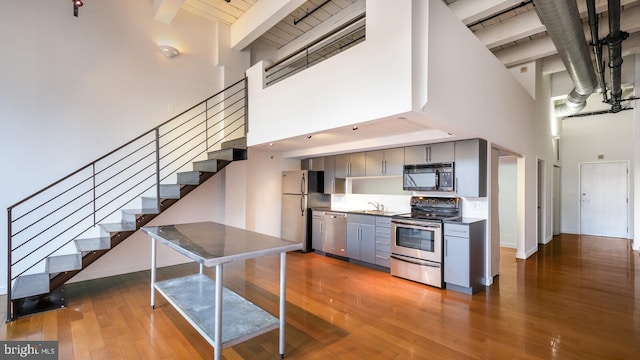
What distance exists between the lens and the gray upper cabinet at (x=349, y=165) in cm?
557

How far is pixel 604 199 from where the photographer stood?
27.6 ft

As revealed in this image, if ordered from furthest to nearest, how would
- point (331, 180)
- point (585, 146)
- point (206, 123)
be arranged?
point (585, 146) < point (331, 180) < point (206, 123)

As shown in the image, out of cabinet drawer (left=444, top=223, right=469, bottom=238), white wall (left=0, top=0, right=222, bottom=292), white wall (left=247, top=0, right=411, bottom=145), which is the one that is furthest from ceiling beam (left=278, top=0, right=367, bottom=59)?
cabinet drawer (left=444, top=223, right=469, bottom=238)

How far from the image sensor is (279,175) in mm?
6562

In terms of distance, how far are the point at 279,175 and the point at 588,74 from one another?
19.0 feet

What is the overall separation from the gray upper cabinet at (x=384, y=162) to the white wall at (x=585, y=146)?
23.9 ft

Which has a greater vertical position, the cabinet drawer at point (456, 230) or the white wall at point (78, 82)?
the white wall at point (78, 82)

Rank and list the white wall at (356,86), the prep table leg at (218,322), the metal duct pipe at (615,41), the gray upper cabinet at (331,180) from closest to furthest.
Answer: the prep table leg at (218,322) → the white wall at (356,86) → the metal duct pipe at (615,41) → the gray upper cabinet at (331,180)

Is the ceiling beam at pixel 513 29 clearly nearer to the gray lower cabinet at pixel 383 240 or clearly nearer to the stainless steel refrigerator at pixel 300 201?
the gray lower cabinet at pixel 383 240

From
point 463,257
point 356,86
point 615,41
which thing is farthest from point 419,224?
point 615,41

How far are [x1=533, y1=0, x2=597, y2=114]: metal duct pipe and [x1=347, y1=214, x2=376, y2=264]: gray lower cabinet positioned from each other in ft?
11.0

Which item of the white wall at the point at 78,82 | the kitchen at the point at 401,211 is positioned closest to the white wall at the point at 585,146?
the kitchen at the point at 401,211

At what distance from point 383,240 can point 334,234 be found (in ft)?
3.72

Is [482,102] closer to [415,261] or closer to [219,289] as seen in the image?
[415,261]
